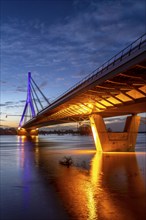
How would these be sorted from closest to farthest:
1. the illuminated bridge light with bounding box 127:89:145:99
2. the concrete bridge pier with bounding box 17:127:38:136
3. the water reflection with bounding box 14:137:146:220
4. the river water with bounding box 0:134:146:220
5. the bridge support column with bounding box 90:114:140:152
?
the river water with bounding box 0:134:146:220 → the water reflection with bounding box 14:137:146:220 → the illuminated bridge light with bounding box 127:89:145:99 → the bridge support column with bounding box 90:114:140:152 → the concrete bridge pier with bounding box 17:127:38:136

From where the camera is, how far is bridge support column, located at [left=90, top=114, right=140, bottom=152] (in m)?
51.2

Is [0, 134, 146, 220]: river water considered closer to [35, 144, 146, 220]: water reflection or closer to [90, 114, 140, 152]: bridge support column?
[35, 144, 146, 220]: water reflection

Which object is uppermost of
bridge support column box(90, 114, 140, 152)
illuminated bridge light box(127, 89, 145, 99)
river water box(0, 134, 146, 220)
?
illuminated bridge light box(127, 89, 145, 99)

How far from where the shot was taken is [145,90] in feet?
96.8

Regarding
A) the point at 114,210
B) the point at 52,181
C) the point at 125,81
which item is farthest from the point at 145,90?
the point at 114,210

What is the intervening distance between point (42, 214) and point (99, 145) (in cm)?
3845

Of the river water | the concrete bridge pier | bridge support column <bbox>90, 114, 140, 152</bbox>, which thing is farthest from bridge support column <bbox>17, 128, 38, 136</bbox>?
the river water

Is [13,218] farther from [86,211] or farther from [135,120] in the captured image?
[135,120]

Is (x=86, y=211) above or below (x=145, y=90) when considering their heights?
below

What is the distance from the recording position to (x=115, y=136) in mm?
51625

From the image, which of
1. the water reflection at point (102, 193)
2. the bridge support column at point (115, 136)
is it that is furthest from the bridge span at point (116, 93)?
the water reflection at point (102, 193)

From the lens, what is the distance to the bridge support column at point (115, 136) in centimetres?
5119

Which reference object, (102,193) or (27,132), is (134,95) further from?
(27,132)

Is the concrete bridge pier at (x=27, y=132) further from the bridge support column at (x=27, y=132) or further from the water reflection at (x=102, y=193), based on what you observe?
the water reflection at (x=102, y=193)
